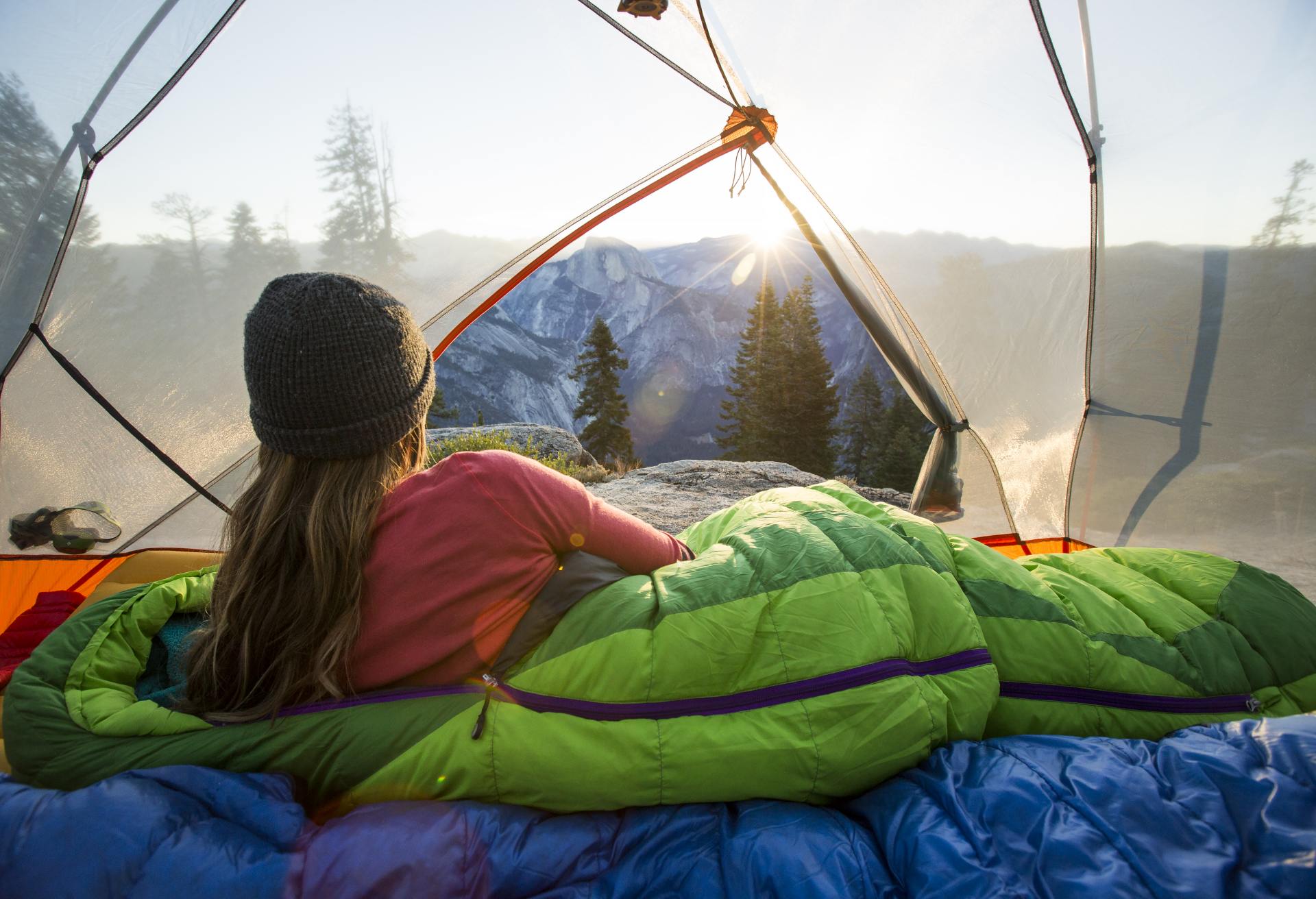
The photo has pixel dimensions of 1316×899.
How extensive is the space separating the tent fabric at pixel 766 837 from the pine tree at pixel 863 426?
22.0 m

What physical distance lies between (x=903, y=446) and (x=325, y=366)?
20644 mm

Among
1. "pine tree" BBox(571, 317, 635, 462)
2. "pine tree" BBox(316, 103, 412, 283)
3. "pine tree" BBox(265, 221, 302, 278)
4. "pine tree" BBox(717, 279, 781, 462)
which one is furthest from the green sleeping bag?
"pine tree" BBox(717, 279, 781, 462)

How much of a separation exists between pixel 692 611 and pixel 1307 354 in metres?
2.20

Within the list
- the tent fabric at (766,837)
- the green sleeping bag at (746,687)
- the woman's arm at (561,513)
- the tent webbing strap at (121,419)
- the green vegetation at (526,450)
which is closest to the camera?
the tent fabric at (766,837)

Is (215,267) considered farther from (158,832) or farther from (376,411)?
(158,832)

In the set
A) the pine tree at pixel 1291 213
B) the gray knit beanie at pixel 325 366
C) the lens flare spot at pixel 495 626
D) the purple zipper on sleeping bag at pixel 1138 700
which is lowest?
the purple zipper on sleeping bag at pixel 1138 700

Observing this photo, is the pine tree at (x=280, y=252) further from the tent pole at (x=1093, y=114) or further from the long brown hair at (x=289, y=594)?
the tent pole at (x=1093, y=114)

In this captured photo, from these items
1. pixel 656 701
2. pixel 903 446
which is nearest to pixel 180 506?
pixel 656 701

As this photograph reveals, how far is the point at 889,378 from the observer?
30438mm

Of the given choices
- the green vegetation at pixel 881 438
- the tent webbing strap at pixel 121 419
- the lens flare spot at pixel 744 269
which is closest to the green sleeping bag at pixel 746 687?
the tent webbing strap at pixel 121 419

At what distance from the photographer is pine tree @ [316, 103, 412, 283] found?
3.23 m

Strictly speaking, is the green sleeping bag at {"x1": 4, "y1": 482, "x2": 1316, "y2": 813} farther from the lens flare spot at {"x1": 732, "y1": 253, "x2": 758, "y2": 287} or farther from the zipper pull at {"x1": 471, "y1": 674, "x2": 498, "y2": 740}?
the lens flare spot at {"x1": 732, "y1": 253, "x2": 758, "y2": 287}

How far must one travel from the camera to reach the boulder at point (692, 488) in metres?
6.05

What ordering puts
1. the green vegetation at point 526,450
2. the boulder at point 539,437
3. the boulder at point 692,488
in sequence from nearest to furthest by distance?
the boulder at point 692,488
the green vegetation at point 526,450
the boulder at point 539,437
